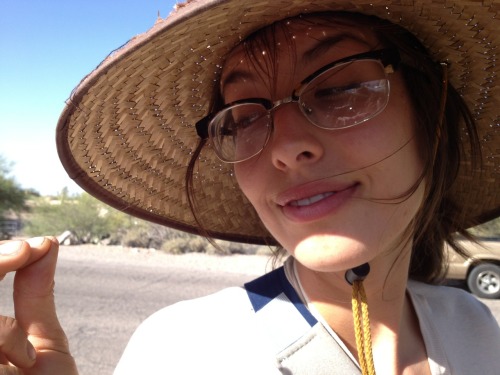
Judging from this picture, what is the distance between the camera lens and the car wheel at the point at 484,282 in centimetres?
679

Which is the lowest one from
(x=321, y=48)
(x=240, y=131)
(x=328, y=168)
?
(x=328, y=168)

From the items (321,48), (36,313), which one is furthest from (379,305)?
(36,313)

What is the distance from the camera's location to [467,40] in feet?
3.99

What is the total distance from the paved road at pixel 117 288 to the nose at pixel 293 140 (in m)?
2.50

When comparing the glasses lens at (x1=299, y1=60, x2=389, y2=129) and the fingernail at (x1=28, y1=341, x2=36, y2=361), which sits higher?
the glasses lens at (x1=299, y1=60, x2=389, y2=129)

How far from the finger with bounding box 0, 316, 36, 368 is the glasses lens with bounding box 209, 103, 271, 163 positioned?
65 cm

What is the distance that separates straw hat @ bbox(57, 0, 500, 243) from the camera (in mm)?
1065

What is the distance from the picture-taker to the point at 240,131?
124cm

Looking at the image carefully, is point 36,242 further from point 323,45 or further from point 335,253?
→ point 323,45

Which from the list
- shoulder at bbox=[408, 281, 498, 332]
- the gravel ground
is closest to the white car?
the gravel ground

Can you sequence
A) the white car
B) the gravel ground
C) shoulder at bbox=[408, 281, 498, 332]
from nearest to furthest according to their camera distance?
shoulder at bbox=[408, 281, 498, 332], the white car, the gravel ground

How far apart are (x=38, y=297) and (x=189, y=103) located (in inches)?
34.6

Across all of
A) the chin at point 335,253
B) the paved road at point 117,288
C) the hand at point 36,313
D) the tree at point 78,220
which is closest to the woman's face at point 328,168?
the chin at point 335,253

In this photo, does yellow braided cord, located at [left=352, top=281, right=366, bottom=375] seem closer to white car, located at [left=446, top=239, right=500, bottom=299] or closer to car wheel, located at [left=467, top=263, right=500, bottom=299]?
white car, located at [left=446, top=239, right=500, bottom=299]
